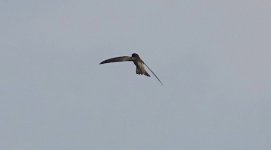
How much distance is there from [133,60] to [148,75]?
2389 mm

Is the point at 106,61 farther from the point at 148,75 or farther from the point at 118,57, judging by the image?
the point at 148,75

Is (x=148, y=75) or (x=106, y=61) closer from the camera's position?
(x=106, y=61)

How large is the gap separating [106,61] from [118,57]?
176 centimetres

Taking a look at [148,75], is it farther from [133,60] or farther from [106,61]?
[106,61]

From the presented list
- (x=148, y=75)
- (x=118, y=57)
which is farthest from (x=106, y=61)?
(x=148, y=75)

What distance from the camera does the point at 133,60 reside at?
131ft

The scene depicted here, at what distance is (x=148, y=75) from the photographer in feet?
131

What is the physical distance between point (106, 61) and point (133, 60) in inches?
163

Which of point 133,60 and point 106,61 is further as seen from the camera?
point 133,60

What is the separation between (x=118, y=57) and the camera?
124 feet
